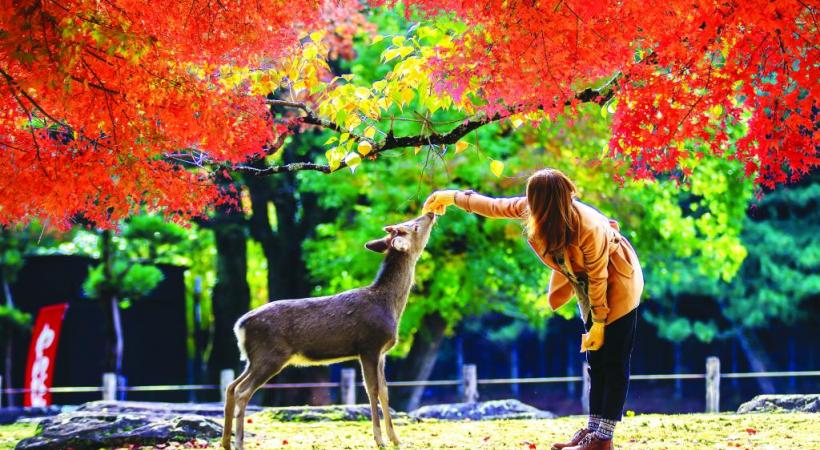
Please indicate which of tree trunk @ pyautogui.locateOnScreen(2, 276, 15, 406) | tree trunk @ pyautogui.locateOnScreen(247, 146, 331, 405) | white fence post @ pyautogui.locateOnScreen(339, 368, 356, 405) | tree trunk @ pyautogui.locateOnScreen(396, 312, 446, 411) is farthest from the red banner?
tree trunk @ pyautogui.locateOnScreen(396, 312, 446, 411)

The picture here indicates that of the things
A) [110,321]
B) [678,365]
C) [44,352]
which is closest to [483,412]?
[44,352]

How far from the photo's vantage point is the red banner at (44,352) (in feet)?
55.8

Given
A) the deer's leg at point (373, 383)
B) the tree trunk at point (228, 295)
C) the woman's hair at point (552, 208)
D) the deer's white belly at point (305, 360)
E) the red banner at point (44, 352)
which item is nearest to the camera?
the woman's hair at point (552, 208)

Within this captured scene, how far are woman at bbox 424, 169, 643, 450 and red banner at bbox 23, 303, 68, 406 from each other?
1336 cm

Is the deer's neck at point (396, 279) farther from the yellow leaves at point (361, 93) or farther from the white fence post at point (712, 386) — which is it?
the white fence post at point (712, 386)

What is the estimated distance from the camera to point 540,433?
8.59 meters

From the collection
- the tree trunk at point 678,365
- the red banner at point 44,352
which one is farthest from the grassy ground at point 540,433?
the tree trunk at point 678,365

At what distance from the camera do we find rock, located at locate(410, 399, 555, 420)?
11953 millimetres

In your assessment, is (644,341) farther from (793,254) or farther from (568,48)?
(568,48)

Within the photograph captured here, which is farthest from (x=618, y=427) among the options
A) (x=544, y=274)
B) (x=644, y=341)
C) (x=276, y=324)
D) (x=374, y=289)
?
(x=644, y=341)

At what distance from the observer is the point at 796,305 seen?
28.1m

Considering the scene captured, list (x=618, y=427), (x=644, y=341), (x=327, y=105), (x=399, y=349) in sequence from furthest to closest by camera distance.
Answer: (x=644, y=341)
(x=399, y=349)
(x=618, y=427)
(x=327, y=105)

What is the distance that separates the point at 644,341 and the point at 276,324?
30896mm

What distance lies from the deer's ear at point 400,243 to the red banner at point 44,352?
11.5 metres
